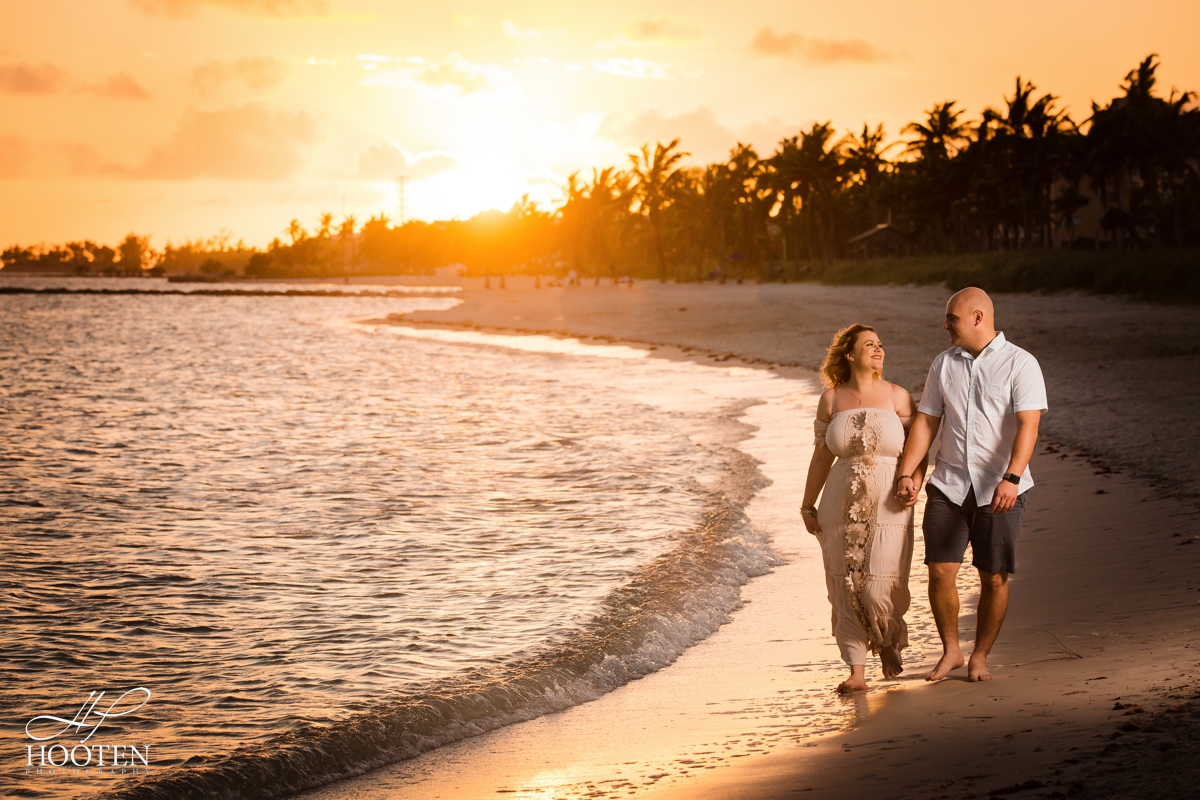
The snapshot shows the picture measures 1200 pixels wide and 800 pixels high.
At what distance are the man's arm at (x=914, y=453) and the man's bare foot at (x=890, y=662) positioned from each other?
75 centimetres

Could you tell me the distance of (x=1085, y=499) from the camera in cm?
860

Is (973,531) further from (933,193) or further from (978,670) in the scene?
A: (933,193)

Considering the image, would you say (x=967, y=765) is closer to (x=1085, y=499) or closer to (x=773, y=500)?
(x=1085, y=499)

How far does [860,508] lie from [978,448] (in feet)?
1.90

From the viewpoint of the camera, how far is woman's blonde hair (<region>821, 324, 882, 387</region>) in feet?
15.6

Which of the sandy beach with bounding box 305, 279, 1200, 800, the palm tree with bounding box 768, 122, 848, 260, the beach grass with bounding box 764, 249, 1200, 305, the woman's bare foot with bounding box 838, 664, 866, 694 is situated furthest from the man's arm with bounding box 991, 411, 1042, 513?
the palm tree with bounding box 768, 122, 848, 260

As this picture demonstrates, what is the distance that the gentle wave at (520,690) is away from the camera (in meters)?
4.52

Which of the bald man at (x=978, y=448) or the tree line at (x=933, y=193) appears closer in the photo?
the bald man at (x=978, y=448)

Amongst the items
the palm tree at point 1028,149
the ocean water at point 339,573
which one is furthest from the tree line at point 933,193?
the ocean water at point 339,573

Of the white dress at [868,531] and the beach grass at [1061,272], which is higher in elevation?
the beach grass at [1061,272]

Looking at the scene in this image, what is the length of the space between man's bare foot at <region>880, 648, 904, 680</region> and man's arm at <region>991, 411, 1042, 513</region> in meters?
0.90

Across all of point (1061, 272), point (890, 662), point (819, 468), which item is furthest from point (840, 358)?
point (1061, 272)

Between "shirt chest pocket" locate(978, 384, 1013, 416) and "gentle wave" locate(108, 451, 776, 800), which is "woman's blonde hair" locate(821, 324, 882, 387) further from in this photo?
"gentle wave" locate(108, 451, 776, 800)

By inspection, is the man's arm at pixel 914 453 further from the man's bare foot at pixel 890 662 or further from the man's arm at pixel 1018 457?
the man's bare foot at pixel 890 662
